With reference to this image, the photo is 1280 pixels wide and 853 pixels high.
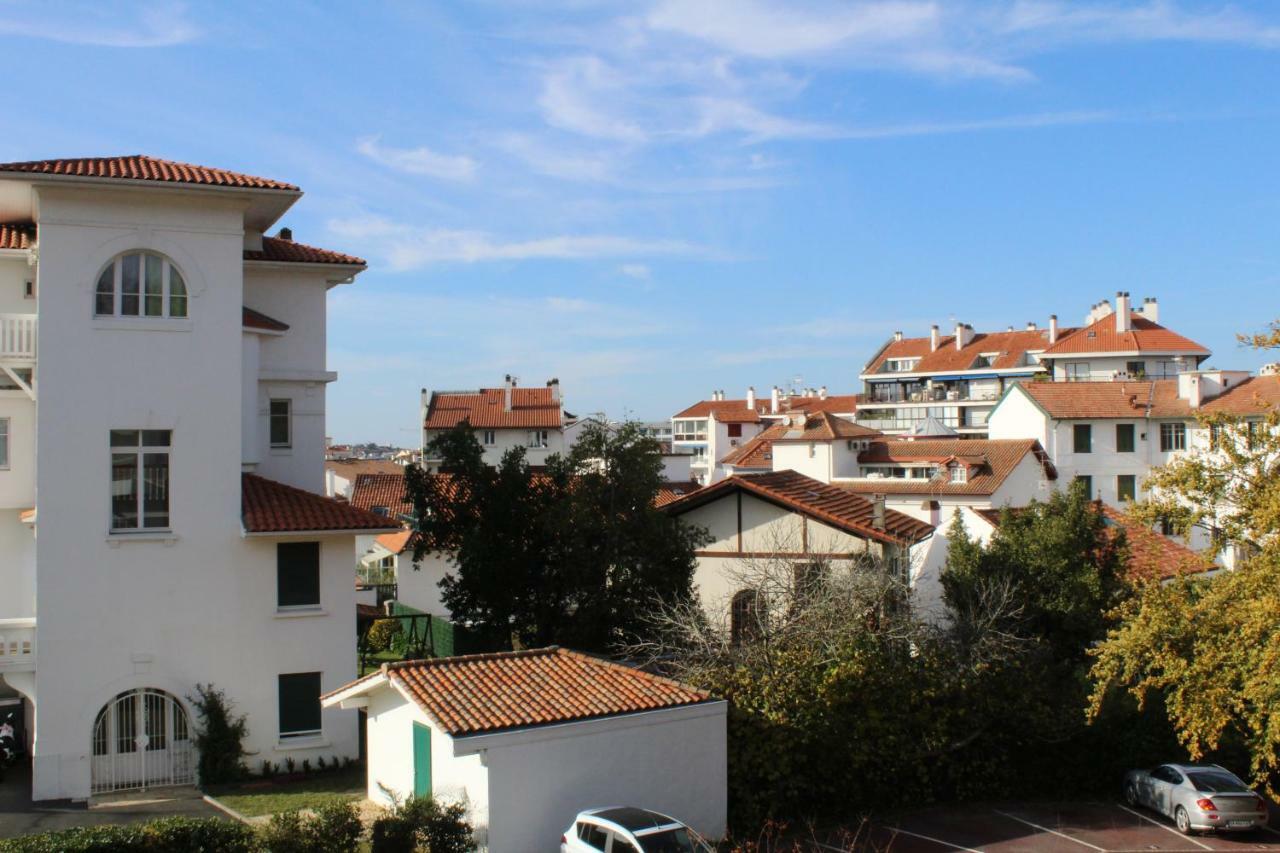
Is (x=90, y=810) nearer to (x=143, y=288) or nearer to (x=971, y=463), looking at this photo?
(x=143, y=288)

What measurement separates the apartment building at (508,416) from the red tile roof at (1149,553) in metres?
43.9

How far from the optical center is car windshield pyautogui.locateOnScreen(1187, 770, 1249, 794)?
19.3m

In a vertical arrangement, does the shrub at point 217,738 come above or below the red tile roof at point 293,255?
below

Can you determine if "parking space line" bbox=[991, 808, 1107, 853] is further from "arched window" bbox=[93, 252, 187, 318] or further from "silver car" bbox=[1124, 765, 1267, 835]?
"arched window" bbox=[93, 252, 187, 318]

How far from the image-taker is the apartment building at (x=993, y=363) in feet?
251

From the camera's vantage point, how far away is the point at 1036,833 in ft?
61.0

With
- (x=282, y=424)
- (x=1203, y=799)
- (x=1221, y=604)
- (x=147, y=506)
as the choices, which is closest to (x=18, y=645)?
(x=147, y=506)

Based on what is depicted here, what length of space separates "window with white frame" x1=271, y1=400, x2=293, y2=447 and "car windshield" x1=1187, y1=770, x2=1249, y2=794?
19.4m

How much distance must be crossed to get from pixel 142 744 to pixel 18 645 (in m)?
2.84

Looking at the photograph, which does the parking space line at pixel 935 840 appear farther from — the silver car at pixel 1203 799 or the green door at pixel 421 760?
the green door at pixel 421 760

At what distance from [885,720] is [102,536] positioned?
575 inches

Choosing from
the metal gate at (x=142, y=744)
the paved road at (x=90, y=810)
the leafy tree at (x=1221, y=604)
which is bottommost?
the paved road at (x=90, y=810)

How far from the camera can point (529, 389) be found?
3191 inches

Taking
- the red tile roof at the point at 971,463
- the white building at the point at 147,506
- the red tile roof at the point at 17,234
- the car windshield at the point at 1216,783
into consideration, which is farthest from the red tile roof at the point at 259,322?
the red tile roof at the point at 971,463
